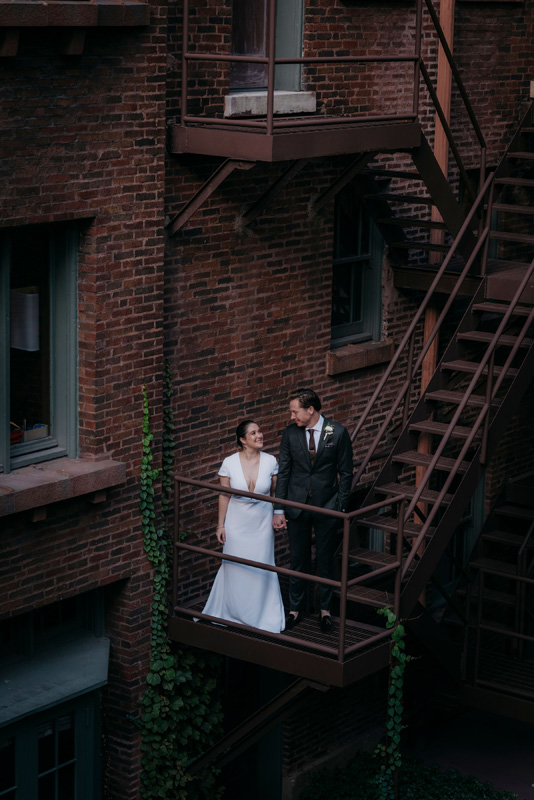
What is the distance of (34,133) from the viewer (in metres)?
8.88

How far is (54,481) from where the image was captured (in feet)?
30.8

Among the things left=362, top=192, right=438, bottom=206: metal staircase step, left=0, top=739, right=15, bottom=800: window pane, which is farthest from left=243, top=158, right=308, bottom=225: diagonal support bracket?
left=0, top=739, right=15, bottom=800: window pane

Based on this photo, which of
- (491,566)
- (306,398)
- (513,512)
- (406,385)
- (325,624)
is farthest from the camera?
(513,512)

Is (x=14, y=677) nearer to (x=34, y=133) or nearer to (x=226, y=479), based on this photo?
(x=226, y=479)

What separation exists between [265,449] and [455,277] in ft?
8.88

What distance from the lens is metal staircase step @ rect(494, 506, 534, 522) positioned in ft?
→ 45.7

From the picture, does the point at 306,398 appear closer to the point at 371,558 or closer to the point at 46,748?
the point at 371,558

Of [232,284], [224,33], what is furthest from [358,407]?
[224,33]

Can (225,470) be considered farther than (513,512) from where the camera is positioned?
No

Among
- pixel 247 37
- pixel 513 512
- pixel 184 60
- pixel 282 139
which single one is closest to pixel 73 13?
pixel 184 60

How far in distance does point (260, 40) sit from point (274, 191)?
137cm

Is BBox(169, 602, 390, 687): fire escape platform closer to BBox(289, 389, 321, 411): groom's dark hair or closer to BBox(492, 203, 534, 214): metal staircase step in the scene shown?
BBox(289, 389, 321, 411): groom's dark hair

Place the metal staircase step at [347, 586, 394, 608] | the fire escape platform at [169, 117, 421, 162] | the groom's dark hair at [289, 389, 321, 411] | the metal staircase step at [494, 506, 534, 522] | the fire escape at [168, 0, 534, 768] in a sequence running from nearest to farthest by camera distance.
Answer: the fire escape platform at [169, 117, 421, 162], the fire escape at [168, 0, 534, 768], the groom's dark hair at [289, 389, 321, 411], the metal staircase step at [347, 586, 394, 608], the metal staircase step at [494, 506, 534, 522]

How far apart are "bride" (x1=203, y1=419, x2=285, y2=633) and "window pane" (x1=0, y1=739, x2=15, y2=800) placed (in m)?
2.08
